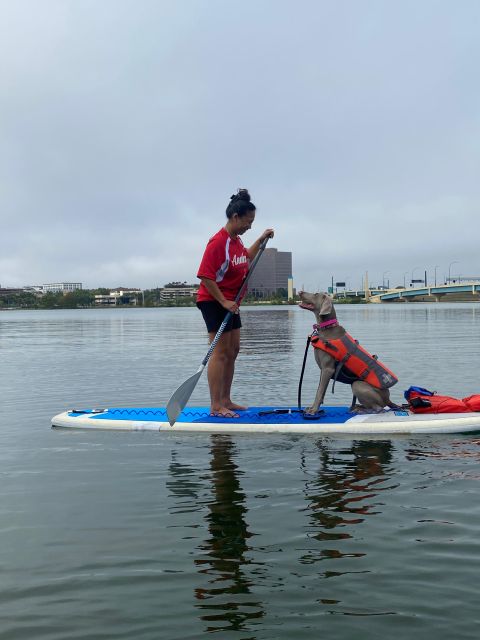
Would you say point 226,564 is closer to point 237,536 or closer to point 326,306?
point 237,536

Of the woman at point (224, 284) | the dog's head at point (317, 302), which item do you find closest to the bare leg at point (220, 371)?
the woman at point (224, 284)

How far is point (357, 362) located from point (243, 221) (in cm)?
234

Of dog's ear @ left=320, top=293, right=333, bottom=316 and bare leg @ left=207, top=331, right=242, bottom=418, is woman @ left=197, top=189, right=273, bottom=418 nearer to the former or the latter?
bare leg @ left=207, top=331, right=242, bottom=418

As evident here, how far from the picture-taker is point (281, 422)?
7766mm

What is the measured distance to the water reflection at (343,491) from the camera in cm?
426

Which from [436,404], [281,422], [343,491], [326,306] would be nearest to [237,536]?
[343,491]

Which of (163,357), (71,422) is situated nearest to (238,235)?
(71,422)

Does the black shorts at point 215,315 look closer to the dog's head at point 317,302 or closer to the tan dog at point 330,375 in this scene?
the dog's head at point 317,302

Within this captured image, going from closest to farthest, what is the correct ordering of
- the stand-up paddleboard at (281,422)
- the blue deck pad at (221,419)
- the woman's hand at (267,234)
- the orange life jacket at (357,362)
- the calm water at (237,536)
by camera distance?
the calm water at (237,536)
the stand-up paddleboard at (281,422)
the orange life jacket at (357,362)
the blue deck pad at (221,419)
the woman's hand at (267,234)

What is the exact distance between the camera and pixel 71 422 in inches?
339

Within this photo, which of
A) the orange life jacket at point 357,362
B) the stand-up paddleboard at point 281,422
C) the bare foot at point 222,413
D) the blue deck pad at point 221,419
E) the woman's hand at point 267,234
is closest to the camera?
the stand-up paddleboard at point 281,422

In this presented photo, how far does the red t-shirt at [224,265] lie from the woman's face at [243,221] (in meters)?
0.17

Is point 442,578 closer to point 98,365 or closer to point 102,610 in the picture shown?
point 102,610

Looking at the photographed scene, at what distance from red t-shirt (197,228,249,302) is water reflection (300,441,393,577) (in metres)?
2.39
